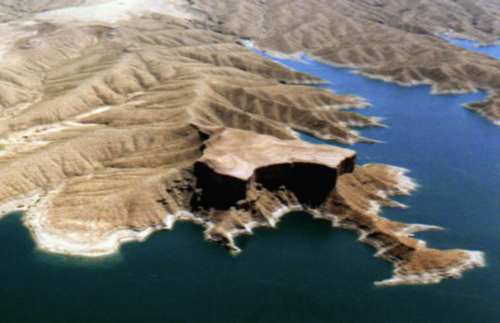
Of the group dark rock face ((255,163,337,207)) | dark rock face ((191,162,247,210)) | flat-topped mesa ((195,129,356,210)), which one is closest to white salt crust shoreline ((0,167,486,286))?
dark rock face ((255,163,337,207))

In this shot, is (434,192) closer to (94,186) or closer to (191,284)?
(191,284)

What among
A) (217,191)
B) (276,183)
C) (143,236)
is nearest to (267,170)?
(276,183)

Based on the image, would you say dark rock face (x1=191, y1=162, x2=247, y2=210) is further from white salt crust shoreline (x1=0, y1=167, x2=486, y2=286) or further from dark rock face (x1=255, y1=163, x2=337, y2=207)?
dark rock face (x1=255, y1=163, x2=337, y2=207)

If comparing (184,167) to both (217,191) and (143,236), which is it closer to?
(217,191)

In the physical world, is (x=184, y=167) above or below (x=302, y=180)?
below

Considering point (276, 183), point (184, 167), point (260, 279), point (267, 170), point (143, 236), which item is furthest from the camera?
point (184, 167)

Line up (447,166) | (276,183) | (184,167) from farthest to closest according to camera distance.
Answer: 1. (447,166)
2. (184,167)
3. (276,183)

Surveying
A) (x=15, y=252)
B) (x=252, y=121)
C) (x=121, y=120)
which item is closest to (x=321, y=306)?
(x=15, y=252)
